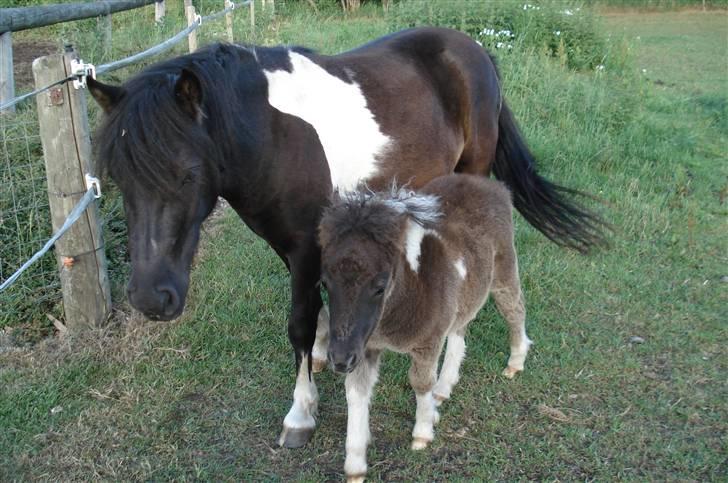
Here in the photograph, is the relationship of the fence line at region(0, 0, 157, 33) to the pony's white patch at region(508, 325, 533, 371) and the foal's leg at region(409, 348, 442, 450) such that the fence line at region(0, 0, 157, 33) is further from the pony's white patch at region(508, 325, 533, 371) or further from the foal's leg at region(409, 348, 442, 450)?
the pony's white patch at region(508, 325, 533, 371)

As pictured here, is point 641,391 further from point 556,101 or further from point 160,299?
point 556,101

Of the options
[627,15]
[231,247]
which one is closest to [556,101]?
[231,247]

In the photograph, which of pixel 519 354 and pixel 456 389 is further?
pixel 519 354

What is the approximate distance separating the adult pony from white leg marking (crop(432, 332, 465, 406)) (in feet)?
2.24

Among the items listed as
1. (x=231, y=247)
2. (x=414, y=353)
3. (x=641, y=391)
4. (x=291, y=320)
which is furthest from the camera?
(x=231, y=247)

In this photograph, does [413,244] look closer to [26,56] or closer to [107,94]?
[107,94]

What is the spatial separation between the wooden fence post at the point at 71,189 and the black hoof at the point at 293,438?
1518 mm

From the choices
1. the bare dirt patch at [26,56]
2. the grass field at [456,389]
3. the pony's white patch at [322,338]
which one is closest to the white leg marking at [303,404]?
the grass field at [456,389]

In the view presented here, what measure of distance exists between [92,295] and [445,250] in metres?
2.24

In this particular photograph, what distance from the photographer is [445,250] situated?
3.07 meters

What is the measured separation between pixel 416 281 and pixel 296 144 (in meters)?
0.88

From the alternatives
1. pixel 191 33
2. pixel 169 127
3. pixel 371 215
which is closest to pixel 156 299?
pixel 169 127

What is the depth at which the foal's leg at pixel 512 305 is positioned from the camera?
3566mm

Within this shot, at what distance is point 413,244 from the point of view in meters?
2.95
